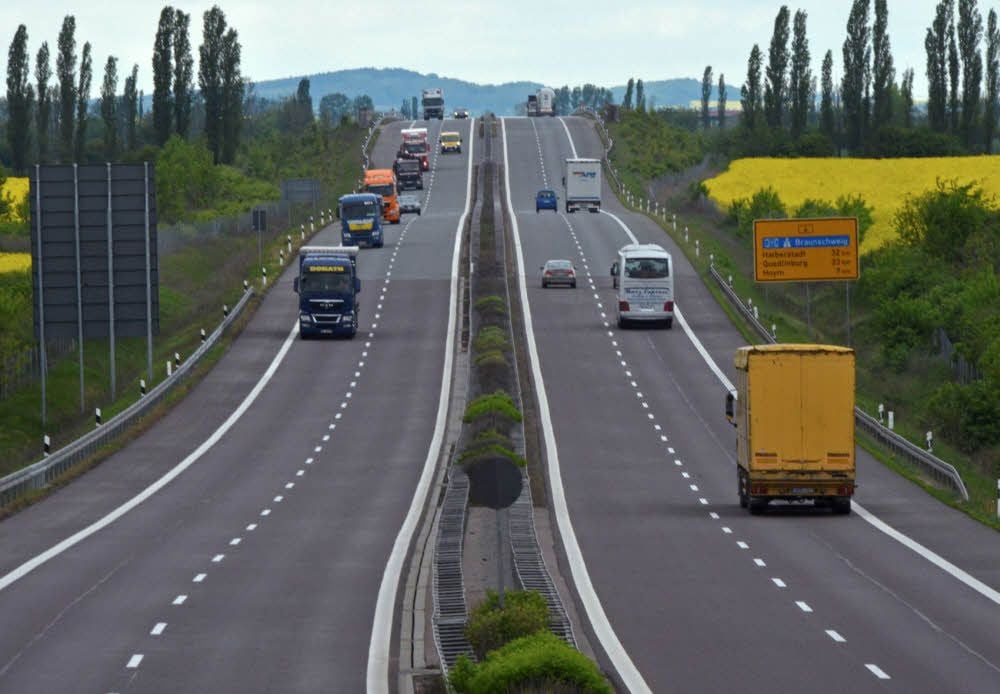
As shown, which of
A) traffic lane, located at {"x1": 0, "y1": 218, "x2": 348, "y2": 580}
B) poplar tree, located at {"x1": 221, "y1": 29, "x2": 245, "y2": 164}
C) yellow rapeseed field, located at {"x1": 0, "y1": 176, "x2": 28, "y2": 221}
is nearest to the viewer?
traffic lane, located at {"x1": 0, "y1": 218, "x2": 348, "y2": 580}

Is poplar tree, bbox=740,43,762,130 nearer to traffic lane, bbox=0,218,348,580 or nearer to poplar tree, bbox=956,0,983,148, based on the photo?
poplar tree, bbox=956,0,983,148

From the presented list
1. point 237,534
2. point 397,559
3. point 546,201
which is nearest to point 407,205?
point 546,201

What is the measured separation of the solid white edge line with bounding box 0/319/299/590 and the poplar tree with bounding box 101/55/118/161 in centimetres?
10109

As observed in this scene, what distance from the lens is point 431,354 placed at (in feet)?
224

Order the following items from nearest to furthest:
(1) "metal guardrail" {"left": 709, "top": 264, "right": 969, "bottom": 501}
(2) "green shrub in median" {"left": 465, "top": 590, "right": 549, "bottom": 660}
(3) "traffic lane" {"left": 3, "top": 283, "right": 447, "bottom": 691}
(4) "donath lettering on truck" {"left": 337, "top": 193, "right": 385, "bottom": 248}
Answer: (2) "green shrub in median" {"left": 465, "top": 590, "right": 549, "bottom": 660}
(3) "traffic lane" {"left": 3, "top": 283, "right": 447, "bottom": 691}
(1) "metal guardrail" {"left": 709, "top": 264, "right": 969, "bottom": 501}
(4) "donath lettering on truck" {"left": 337, "top": 193, "right": 385, "bottom": 248}

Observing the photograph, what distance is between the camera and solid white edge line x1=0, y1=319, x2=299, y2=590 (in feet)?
105

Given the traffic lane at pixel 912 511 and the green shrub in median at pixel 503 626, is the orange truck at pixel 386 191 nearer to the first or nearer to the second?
the traffic lane at pixel 912 511

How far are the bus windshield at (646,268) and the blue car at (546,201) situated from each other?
4914 cm

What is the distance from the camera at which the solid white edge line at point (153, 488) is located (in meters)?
32.0

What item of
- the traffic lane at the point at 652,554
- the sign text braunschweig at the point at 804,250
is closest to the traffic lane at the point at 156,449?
the traffic lane at the point at 652,554

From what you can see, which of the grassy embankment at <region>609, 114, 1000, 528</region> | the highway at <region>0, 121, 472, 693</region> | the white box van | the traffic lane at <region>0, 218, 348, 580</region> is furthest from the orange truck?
the white box van

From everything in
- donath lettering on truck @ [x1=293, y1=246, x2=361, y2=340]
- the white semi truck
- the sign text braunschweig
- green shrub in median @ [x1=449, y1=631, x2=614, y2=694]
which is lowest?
green shrub in median @ [x1=449, y1=631, x2=614, y2=694]

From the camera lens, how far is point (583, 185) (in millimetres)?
122438

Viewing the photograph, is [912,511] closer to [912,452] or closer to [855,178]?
[912,452]
